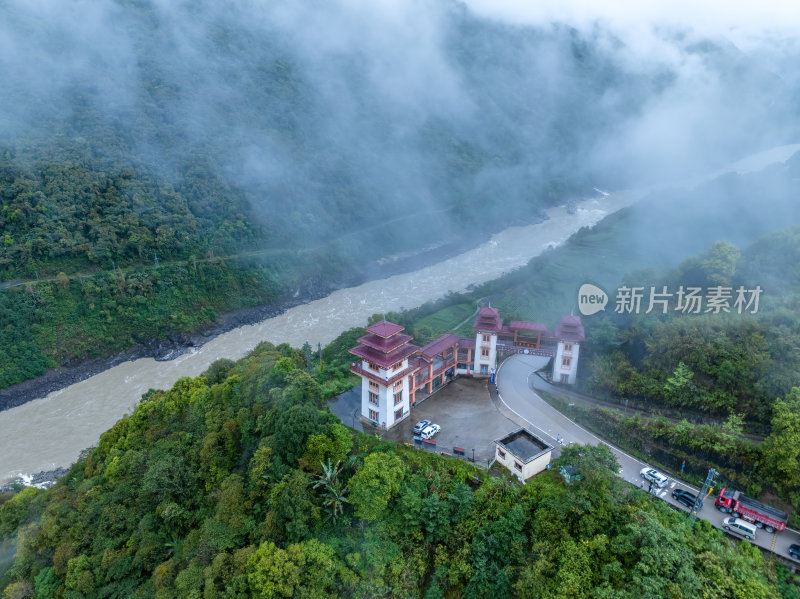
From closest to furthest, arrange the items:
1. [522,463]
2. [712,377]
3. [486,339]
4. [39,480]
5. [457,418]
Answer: [522,463]
[712,377]
[457,418]
[486,339]
[39,480]

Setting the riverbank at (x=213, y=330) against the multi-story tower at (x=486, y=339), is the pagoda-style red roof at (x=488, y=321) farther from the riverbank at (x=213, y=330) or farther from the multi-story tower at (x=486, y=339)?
the riverbank at (x=213, y=330)

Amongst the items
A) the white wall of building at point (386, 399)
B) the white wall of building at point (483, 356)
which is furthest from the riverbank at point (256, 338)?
the white wall of building at point (386, 399)

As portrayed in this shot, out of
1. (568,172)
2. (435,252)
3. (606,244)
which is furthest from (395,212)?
(568,172)

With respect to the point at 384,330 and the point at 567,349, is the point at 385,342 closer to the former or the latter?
the point at 384,330

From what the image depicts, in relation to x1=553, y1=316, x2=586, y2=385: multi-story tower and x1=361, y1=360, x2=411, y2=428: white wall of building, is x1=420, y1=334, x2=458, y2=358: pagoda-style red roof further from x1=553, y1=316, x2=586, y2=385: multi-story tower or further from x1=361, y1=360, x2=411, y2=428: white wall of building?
x1=553, y1=316, x2=586, y2=385: multi-story tower

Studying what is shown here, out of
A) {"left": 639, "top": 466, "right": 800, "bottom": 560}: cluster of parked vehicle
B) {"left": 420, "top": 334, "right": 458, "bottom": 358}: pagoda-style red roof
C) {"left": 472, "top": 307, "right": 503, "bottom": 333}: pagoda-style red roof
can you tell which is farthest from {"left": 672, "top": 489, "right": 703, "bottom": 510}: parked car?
{"left": 420, "top": 334, "right": 458, "bottom": 358}: pagoda-style red roof

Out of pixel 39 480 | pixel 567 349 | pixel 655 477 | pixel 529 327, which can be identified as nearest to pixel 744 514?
pixel 655 477
